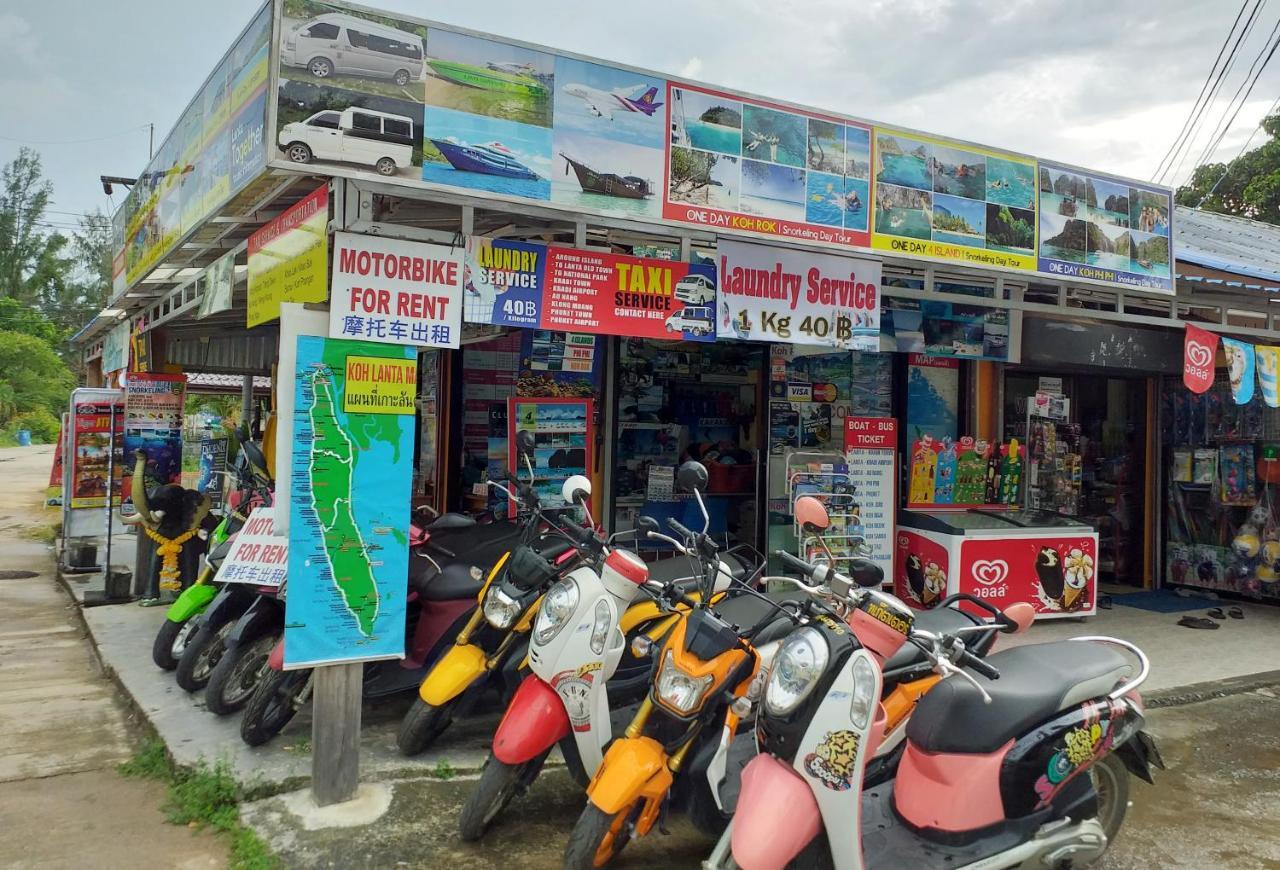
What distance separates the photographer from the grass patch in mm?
3301

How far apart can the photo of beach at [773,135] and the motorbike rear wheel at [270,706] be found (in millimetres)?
3519

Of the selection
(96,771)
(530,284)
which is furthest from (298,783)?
(530,284)

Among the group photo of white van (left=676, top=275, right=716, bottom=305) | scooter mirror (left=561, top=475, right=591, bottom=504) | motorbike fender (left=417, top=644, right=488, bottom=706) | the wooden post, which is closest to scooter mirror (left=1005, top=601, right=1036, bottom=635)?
scooter mirror (left=561, top=475, right=591, bottom=504)

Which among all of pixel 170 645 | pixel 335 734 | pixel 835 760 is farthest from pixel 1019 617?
pixel 170 645

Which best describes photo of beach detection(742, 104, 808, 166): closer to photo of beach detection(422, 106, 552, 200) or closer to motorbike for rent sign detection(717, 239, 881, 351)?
motorbike for rent sign detection(717, 239, 881, 351)

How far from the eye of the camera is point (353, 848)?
337 centimetres

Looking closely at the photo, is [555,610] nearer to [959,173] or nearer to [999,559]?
[959,173]

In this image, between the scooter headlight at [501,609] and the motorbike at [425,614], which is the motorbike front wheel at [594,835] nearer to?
the scooter headlight at [501,609]

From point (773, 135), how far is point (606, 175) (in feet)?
3.60

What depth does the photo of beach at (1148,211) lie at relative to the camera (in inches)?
239

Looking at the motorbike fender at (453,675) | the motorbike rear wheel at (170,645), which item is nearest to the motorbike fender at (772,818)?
the motorbike fender at (453,675)

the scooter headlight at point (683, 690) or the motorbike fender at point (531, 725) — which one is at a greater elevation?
the scooter headlight at point (683, 690)

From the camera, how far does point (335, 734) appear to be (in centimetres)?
371

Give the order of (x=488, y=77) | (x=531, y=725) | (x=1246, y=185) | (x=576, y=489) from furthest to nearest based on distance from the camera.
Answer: (x=1246, y=185) < (x=576, y=489) < (x=488, y=77) < (x=531, y=725)
